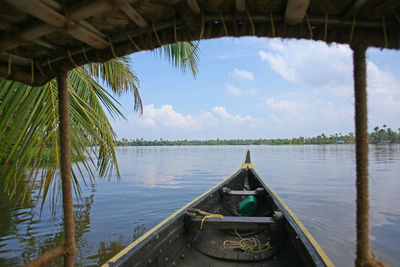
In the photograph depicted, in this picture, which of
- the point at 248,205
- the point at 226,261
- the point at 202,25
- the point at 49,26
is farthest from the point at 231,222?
the point at 49,26

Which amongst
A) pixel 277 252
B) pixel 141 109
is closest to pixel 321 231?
pixel 277 252

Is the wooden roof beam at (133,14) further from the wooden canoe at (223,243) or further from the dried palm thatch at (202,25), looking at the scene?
the wooden canoe at (223,243)

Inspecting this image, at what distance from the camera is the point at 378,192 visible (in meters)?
8.43

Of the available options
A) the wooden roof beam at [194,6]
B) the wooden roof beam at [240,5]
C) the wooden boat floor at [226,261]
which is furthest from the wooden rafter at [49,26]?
the wooden boat floor at [226,261]

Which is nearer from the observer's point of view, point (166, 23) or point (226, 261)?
point (166, 23)

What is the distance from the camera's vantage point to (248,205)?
14.0ft

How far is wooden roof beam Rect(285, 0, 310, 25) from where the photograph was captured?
0.93 meters

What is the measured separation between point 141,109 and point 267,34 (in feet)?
17.0

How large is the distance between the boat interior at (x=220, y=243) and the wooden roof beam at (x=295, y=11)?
169 cm

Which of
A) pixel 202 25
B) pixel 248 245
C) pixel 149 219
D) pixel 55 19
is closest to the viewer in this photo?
pixel 55 19

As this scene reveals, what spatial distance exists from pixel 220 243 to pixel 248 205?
1.38m

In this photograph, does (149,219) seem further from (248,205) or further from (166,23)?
(166,23)

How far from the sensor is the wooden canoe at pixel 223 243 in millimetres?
1950

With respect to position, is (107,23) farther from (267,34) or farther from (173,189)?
(173,189)
